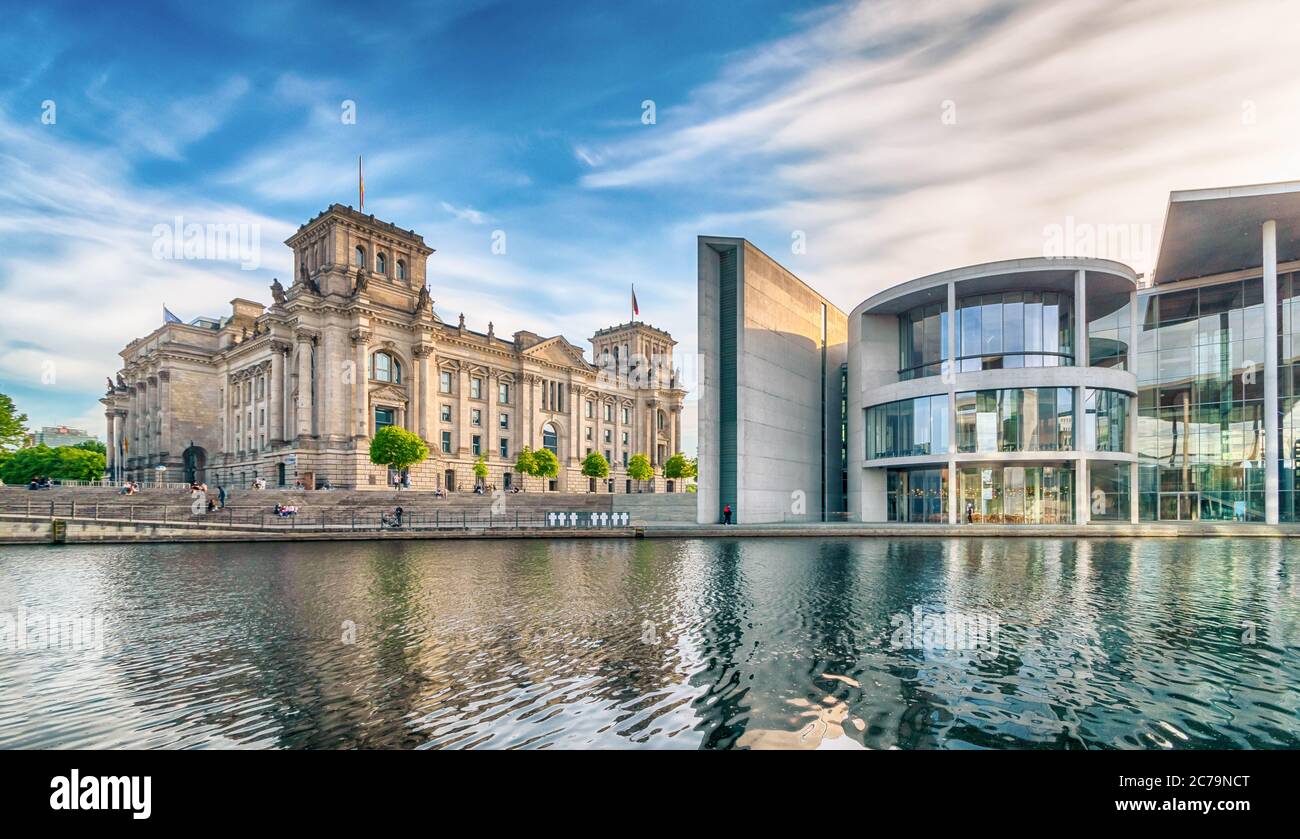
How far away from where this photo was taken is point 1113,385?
127 feet

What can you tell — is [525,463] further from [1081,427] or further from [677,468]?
[1081,427]

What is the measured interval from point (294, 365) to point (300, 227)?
18096mm

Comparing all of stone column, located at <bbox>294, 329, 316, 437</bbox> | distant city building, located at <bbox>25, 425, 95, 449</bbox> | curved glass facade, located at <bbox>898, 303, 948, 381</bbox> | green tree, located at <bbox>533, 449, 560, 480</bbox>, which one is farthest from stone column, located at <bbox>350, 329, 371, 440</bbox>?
distant city building, located at <bbox>25, 425, 95, 449</bbox>

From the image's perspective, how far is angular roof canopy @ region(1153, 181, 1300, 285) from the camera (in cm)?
3516

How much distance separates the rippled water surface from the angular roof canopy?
29.9m

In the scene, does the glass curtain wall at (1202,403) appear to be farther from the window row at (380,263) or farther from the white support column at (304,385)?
the window row at (380,263)

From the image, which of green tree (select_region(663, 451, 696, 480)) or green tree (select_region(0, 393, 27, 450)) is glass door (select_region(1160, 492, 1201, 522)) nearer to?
green tree (select_region(663, 451, 696, 480))

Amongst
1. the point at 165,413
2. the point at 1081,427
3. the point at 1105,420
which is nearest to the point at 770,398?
the point at 1081,427

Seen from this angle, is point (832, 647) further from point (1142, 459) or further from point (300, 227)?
point (300, 227)

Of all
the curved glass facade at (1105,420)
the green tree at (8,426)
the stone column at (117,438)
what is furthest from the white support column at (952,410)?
the stone column at (117,438)

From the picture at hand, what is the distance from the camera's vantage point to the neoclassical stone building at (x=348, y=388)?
208 ft

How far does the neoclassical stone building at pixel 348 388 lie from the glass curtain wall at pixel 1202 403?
2554 inches

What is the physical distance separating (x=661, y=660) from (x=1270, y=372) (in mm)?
48762
